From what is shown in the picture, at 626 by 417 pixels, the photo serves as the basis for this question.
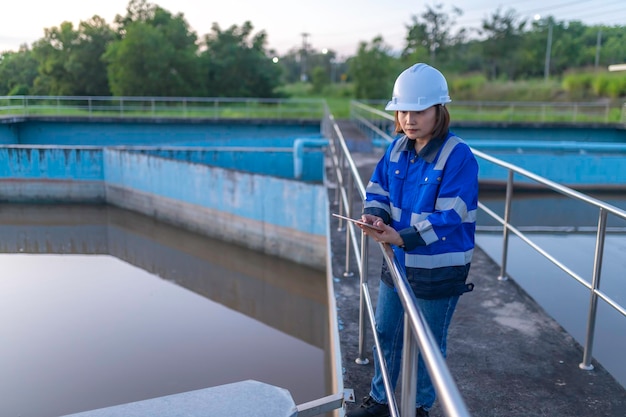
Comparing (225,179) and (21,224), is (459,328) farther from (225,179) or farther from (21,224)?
(21,224)

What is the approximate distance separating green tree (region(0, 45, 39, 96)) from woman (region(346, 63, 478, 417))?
809 inches

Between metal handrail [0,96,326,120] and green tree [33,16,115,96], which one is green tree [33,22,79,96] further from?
metal handrail [0,96,326,120]

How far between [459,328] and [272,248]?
6.60 m

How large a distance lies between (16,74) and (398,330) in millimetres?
23086

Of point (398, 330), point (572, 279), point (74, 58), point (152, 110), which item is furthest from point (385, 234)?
point (74, 58)

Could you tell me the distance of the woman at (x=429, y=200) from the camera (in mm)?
1941

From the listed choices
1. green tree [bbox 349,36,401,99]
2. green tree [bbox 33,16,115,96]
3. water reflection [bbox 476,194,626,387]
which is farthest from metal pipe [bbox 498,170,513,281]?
green tree [bbox 33,16,115,96]

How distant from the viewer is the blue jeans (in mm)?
2070

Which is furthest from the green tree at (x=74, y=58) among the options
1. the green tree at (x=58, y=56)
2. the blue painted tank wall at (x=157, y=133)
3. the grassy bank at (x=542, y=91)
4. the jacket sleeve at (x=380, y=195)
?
the jacket sleeve at (x=380, y=195)

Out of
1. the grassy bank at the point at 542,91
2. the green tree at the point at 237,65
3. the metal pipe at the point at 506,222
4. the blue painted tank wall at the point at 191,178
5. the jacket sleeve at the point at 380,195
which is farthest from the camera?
the green tree at the point at 237,65

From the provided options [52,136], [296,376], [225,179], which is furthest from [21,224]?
[296,376]

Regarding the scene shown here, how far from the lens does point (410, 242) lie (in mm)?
1940

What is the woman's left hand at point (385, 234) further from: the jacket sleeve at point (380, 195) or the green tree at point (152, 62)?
the green tree at point (152, 62)

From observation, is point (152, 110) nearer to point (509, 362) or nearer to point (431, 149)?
point (509, 362)
